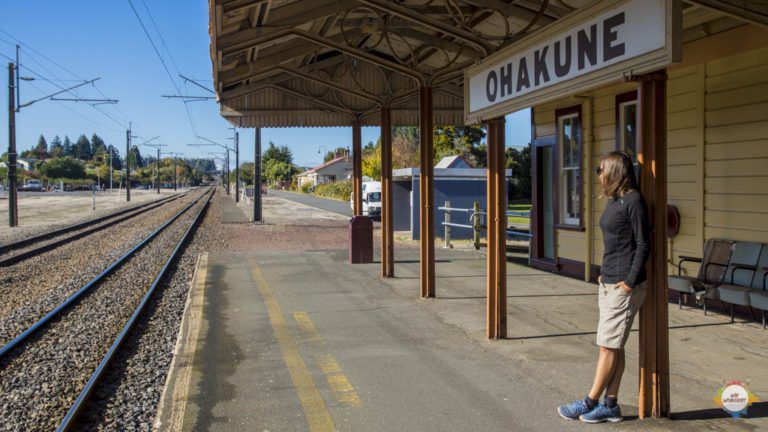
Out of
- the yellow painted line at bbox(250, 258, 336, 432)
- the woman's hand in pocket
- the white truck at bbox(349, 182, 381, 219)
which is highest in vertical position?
the white truck at bbox(349, 182, 381, 219)

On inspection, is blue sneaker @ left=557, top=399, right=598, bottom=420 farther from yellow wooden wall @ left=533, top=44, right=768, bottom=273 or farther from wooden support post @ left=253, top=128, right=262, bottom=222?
wooden support post @ left=253, top=128, right=262, bottom=222

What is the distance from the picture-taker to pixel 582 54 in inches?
200

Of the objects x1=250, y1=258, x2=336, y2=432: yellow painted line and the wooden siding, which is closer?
x1=250, y1=258, x2=336, y2=432: yellow painted line

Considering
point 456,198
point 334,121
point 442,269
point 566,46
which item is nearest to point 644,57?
point 566,46

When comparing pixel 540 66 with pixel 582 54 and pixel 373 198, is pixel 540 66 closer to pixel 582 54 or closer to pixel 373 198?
pixel 582 54

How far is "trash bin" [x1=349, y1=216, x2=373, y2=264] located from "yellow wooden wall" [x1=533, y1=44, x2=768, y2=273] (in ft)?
19.9

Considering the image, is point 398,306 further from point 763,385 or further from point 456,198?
point 456,198

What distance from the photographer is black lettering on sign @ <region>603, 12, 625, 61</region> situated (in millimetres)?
4612

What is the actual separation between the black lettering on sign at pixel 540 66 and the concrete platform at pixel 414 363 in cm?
260

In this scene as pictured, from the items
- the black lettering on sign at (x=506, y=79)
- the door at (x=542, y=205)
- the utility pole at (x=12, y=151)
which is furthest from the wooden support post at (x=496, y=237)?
the utility pole at (x=12, y=151)

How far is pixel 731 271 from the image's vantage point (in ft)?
25.0

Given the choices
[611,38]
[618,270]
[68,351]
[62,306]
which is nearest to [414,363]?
Result: [618,270]

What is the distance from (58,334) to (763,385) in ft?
26.3

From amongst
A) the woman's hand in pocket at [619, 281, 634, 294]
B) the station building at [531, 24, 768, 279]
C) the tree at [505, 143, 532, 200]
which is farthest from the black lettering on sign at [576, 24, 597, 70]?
the tree at [505, 143, 532, 200]
